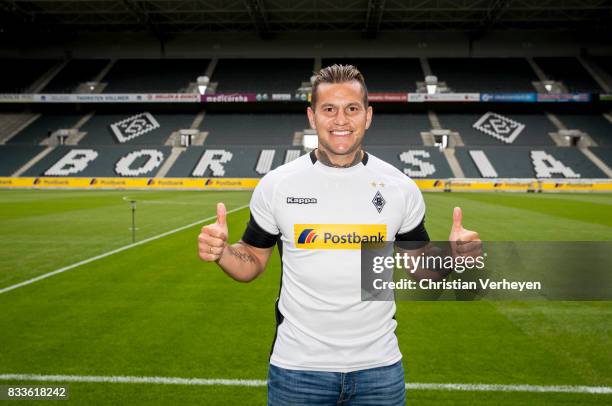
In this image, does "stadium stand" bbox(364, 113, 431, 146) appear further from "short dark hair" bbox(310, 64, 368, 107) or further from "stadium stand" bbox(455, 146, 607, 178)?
"short dark hair" bbox(310, 64, 368, 107)

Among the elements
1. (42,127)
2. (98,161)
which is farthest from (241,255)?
(42,127)

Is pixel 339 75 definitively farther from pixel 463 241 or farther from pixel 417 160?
pixel 417 160

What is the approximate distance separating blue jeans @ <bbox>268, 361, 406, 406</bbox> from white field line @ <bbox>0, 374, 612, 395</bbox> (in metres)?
2.34

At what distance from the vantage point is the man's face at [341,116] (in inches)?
89.7

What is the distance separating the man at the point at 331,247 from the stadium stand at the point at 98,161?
37.2 m

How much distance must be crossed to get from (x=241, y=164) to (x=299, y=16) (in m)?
14.5

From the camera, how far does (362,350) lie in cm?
213

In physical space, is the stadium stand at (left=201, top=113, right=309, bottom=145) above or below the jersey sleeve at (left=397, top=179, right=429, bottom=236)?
above

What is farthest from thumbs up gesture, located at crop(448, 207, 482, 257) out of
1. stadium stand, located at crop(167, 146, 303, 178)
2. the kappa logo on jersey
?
stadium stand, located at crop(167, 146, 303, 178)

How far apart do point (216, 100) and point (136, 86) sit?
28.7ft

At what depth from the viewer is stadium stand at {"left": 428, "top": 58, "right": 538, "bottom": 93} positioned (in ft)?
148

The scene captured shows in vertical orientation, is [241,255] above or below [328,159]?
below

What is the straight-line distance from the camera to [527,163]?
1480 inches

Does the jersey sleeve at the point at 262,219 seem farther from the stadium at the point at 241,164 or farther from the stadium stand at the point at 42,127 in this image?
the stadium stand at the point at 42,127
